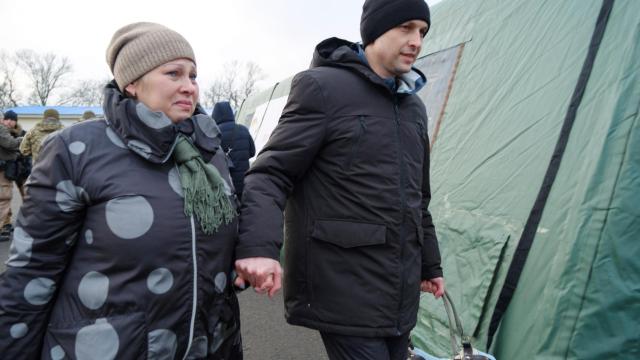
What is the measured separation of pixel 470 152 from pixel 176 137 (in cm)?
225

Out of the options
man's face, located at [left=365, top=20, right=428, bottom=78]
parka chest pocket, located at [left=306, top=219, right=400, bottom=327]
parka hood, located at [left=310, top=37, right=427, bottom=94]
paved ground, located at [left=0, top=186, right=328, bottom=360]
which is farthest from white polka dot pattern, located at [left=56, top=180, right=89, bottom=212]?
paved ground, located at [left=0, top=186, right=328, bottom=360]

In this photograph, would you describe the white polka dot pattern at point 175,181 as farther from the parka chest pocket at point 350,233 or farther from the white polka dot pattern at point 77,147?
the parka chest pocket at point 350,233

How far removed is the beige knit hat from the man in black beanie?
18.3 inches

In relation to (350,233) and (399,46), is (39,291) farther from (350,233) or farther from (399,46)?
(399,46)

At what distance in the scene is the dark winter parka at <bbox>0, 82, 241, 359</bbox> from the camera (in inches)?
46.4

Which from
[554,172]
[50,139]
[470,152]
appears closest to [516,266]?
[554,172]

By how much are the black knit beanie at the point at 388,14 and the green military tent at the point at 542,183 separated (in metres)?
1.17

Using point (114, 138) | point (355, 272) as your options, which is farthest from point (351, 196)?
point (114, 138)

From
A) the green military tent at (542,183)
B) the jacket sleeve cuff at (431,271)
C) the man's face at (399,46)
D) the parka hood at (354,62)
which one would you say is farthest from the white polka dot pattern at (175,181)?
the green military tent at (542,183)

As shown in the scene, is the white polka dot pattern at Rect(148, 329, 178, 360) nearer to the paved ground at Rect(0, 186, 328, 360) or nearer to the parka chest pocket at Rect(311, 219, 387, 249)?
the parka chest pocket at Rect(311, 219, 387, 249)

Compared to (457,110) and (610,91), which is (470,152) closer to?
(457,110)

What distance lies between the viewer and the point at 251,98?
36.1ft

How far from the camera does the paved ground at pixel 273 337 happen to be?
3.30m

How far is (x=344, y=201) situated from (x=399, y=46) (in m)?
0.66
